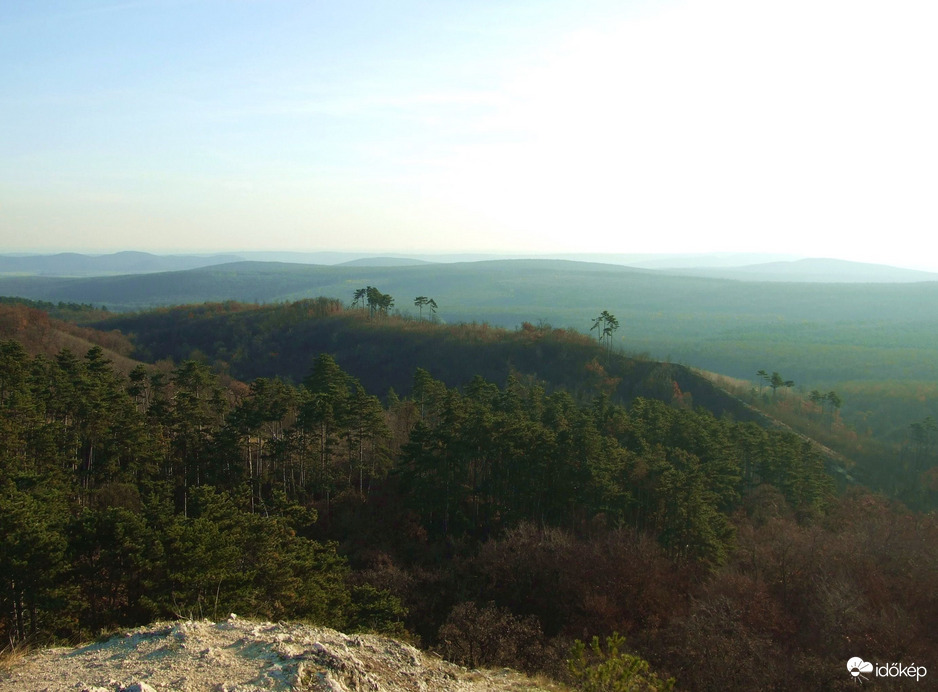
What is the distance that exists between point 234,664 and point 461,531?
844 inches

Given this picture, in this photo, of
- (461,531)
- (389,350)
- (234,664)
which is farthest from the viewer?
(389,350)

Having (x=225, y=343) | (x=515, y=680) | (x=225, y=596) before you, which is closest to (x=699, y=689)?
(x=515, y=680)

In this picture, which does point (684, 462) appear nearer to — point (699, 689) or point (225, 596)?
point (699, 689)

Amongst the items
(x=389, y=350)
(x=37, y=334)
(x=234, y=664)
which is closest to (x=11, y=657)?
(x=234, y=664)

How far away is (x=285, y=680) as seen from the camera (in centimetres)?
966

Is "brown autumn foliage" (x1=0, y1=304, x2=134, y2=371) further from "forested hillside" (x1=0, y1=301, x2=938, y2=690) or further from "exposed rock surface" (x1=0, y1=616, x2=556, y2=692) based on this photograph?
"exposed rock surface" (x1=0, y1=616, x2=556, y2=692)

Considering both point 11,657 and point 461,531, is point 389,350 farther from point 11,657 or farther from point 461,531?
point 11,657

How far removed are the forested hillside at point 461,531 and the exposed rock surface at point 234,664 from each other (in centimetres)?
326

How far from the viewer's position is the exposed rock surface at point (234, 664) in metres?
9.54

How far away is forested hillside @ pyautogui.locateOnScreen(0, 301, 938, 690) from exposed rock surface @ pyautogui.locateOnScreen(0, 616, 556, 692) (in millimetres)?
3260

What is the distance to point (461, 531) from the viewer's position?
30.9 metres

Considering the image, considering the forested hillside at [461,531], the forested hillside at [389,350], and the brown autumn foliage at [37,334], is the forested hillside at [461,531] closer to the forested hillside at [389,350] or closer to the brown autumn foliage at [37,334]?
the forested hillside at [389,350]

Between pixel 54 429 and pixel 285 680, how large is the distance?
2428cm

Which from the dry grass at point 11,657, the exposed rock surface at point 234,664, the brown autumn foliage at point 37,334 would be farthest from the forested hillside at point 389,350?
the dry grass at point 11,657
